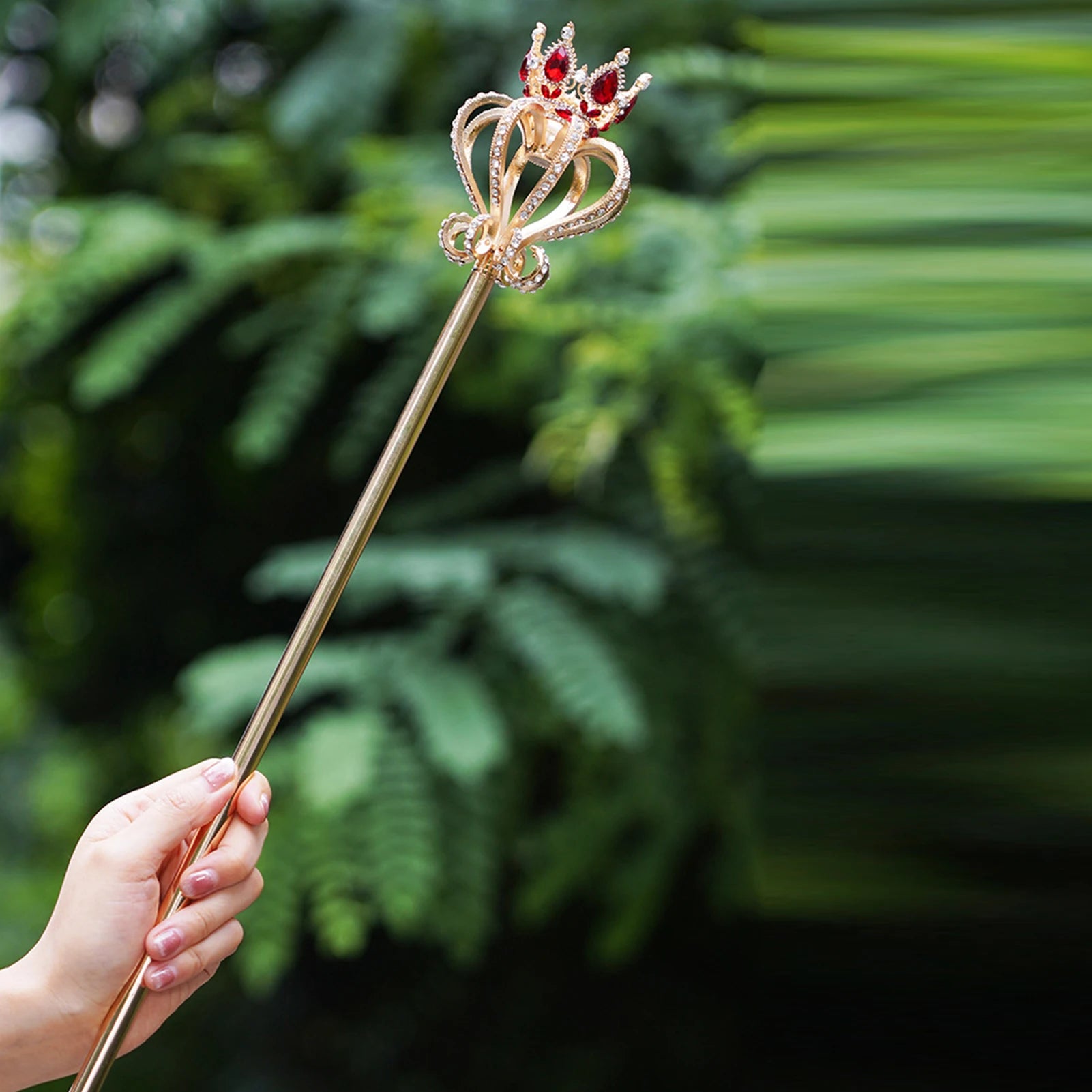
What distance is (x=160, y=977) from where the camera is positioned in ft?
1.97

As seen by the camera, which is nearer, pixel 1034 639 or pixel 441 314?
pixel 1034 639

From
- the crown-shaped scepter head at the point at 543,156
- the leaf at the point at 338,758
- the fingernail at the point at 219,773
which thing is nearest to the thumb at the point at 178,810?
the fingernail at the point at 219,773

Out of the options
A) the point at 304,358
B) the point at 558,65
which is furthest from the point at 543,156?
the point at 304,358

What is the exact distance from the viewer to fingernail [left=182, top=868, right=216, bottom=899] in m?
0.61

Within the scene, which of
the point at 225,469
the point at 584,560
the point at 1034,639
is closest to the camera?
the point at 1034,639

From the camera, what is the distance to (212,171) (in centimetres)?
171

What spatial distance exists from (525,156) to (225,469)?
4.51 ft

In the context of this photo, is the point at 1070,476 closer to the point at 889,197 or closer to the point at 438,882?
the point at 889,197

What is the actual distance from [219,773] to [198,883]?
6 centimetres

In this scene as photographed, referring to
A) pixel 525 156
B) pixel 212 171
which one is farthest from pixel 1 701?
pixel 525 156

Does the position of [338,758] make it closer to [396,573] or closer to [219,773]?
[396,573]

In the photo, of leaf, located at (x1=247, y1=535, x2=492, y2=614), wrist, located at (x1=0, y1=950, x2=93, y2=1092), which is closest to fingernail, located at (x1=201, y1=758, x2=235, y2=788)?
wrist, located at (x1=0, y1=950, x2=93, y2=1092)

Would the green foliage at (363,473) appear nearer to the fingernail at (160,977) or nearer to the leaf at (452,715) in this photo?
the leaf at (452,715)

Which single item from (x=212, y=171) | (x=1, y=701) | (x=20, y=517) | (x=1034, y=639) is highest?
(x=1034, y=639)
